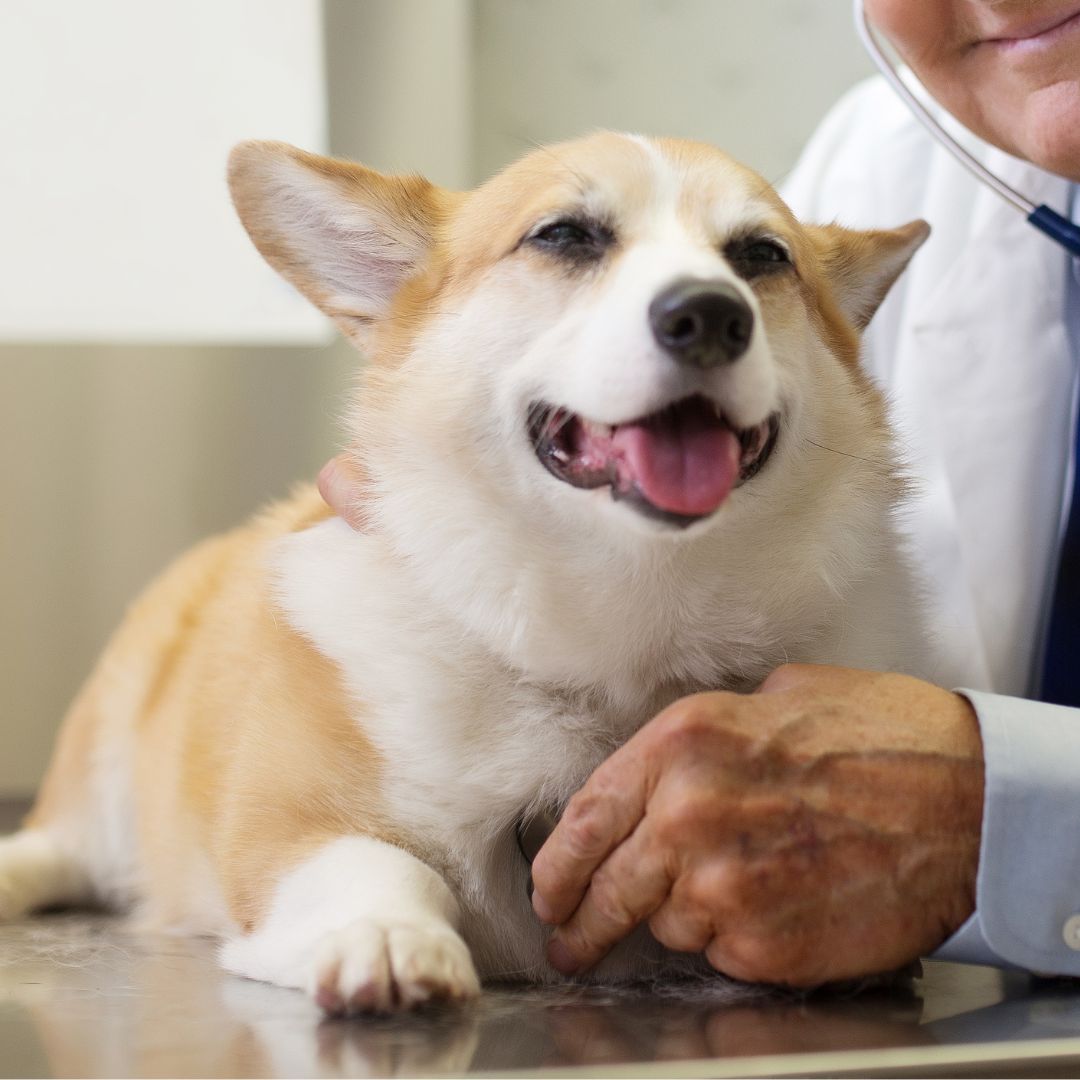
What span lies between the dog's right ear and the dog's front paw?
1.86ft

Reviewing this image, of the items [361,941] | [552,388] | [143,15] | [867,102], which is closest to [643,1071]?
[361,941]

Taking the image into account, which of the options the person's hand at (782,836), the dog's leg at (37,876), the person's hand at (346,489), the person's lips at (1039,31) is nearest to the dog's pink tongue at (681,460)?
the person's hand at (782,836)

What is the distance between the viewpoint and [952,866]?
0.84 m

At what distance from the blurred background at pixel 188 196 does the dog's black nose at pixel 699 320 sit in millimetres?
1159

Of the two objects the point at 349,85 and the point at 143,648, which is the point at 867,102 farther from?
the point at 143,648

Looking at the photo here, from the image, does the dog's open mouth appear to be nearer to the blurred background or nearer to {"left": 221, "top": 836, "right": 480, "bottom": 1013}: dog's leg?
{"left": 221, "top": 836, "right": 480, "bottom": 1013}: dog's leg

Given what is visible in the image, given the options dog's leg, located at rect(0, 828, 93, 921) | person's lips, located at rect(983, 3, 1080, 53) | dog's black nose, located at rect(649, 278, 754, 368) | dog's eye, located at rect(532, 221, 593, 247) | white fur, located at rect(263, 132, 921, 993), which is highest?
person's lips, located at rect(983, 3, 1080, 53)

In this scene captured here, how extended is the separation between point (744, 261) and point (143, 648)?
0.86 m

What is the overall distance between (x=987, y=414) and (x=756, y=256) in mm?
501

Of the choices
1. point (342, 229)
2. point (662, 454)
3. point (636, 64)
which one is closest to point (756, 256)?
point (662, 454)

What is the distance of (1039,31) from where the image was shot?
1.24 m

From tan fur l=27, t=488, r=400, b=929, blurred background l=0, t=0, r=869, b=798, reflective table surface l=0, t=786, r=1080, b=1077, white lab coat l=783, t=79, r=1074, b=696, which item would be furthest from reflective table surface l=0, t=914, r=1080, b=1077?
blurred background l=0, t=0, r=869, b=798

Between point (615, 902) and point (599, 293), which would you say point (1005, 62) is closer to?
point (599, 293)

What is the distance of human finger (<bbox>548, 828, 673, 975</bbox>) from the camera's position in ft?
2.71
